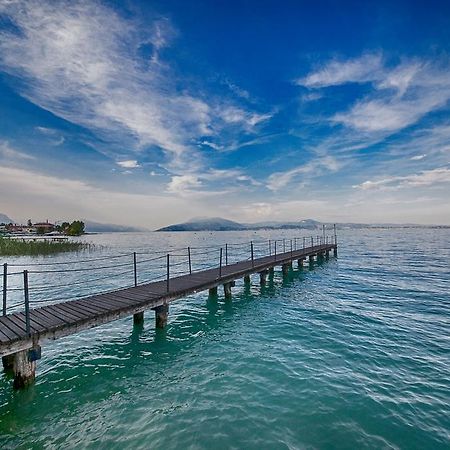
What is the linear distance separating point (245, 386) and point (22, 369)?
5107 mm

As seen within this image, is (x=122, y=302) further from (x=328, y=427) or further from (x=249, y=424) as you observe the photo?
(x=328, y=427)

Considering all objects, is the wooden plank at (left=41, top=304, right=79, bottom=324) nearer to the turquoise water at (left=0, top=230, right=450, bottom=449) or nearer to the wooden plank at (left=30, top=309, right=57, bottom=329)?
the wooden plank at (left=30, top=309, right=57, bottom=329)

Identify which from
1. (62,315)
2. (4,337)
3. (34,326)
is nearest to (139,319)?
(62,315)

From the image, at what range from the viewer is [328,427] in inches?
206

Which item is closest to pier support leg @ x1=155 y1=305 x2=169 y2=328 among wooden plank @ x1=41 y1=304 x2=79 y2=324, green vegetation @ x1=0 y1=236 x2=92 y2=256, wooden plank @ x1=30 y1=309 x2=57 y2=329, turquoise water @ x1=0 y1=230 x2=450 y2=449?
turquoise water @ x1=0 y1=230 x2=450 y2=449

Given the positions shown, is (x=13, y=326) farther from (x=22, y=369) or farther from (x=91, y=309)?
(x=91, y=309)

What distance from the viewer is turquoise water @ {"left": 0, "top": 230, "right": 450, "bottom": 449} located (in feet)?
16.4

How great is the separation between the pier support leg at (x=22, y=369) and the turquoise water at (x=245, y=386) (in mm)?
238

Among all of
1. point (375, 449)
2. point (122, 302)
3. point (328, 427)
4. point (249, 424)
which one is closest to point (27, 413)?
point (122, 302)

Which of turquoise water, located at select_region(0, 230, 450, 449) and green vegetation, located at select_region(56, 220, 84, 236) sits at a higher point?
green vegetation, located at select_region(56, 220, 84, 236)

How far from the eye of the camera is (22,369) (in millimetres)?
6316

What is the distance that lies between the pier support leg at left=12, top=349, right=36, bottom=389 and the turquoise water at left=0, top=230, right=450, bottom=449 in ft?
0.78

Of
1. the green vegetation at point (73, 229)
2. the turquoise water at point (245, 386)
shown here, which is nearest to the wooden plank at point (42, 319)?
the turquoise water at point (245, 386)

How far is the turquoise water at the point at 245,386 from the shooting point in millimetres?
5012
